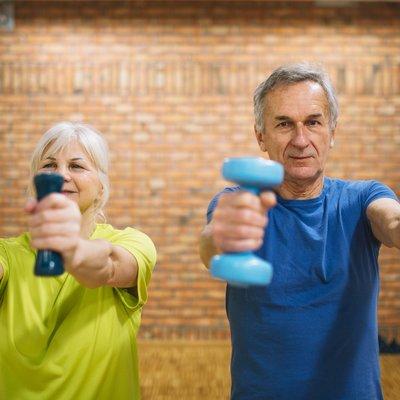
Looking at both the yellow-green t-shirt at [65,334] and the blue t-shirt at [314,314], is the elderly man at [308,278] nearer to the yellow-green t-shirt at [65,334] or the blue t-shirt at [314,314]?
the blue t-shirt at [314,314]

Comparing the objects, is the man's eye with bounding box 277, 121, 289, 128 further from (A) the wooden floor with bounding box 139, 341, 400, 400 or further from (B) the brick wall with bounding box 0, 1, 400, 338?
(B) the brick wall with bounding box 0, 1, 400, 338

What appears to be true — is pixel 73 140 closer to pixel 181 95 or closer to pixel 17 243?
pixel 17 243

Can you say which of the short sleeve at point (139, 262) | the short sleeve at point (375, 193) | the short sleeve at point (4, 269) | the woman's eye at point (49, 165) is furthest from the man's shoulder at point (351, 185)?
the short sleeve at point (4, 269)

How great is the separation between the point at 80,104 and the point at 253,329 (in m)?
3.97

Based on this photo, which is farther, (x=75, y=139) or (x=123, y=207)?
(x=123, y=207)

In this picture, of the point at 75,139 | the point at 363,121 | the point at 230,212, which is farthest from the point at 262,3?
the point at 230,212

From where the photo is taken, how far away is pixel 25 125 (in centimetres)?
507

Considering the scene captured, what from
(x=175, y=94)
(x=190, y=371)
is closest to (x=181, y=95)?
(x=175, y=94)

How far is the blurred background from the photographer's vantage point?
504 cm

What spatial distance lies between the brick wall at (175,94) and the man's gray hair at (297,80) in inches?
136

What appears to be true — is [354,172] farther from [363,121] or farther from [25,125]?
[25,125]

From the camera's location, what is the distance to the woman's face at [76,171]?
1514mm

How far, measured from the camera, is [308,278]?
1.45 meters

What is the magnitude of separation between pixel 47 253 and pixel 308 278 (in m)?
0.70
